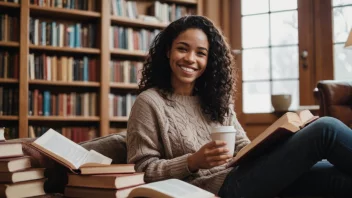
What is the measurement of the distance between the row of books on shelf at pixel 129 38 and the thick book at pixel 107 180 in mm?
2529

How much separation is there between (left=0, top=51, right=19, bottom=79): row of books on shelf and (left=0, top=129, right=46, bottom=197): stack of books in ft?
7.03

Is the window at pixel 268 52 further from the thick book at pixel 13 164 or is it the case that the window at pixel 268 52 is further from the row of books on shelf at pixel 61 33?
the thick book at pixel 13 164

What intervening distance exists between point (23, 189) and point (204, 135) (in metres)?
0.66

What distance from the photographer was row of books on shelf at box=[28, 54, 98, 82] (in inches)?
135

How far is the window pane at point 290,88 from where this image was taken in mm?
3881

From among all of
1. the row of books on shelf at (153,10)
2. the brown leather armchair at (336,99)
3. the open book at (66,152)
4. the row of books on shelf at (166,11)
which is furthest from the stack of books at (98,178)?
the row of books on shelf at (166,11)

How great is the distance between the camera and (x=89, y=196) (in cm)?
121

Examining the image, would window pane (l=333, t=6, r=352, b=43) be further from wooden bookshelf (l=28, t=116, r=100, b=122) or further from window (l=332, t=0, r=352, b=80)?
wooden bookshelf (l=28, t=116, r=100, b=122)

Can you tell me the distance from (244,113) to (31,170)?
9.68 ft

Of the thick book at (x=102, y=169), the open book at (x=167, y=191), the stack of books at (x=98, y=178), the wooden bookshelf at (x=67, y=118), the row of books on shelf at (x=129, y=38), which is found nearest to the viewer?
the open book at (x=167, y=191)

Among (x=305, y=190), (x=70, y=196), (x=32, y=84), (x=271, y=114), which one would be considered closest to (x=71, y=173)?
(x=70, y=196)

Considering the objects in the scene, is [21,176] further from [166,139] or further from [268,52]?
[268,52]

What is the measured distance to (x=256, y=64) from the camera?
4.06 m

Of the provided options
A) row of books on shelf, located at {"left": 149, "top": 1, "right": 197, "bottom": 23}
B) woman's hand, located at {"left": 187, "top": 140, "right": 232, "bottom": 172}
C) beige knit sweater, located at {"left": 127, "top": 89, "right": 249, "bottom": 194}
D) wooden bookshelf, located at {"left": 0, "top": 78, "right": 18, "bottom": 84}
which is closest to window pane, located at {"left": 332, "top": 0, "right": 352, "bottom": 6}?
row of books on shelf, located at {"left": 149, "top": 1, "right": 197, "bottom": 23}
